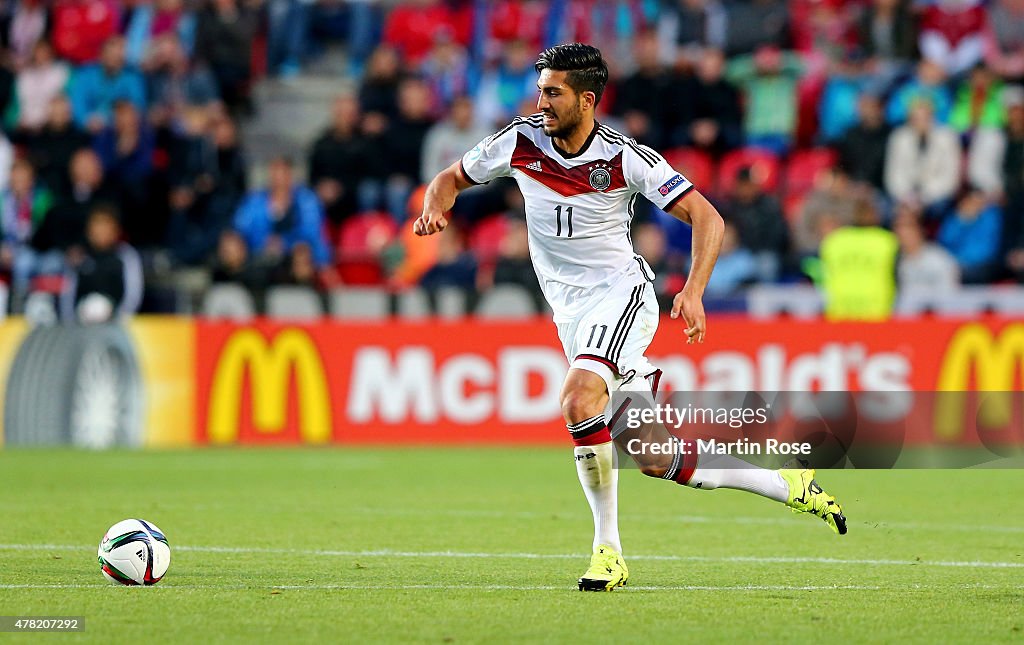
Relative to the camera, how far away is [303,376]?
52.3 ft

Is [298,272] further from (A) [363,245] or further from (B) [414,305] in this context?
(A) [363,245]

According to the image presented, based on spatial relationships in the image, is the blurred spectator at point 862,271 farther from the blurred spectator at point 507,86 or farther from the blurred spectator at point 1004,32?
the blurred spectator at point 507,86

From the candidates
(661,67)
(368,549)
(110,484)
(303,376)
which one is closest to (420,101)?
(661,67)

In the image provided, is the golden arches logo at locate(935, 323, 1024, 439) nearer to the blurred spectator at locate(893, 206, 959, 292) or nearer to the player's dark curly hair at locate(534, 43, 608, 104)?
the blurred spectator at locate(893, 206, 959, 292)

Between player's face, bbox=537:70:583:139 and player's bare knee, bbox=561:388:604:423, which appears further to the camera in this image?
player's face, bbox=537:70:583:139

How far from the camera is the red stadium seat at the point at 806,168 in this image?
63.4 feet

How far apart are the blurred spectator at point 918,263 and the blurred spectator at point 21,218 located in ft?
29.3

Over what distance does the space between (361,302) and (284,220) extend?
7.28ft

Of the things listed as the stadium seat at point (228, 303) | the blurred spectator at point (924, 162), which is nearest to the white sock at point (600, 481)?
the stadium seat at point (228, 303)

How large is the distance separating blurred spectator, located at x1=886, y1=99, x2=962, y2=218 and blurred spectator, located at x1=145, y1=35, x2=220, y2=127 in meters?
8.28

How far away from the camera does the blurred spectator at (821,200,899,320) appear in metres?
16.7

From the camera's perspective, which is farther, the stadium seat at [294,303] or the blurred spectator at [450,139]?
the blurred spectator at [450,139]

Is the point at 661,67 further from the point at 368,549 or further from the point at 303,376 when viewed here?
→ the point at 368,549

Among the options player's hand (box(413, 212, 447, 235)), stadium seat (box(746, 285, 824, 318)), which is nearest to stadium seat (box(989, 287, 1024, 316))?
stadium seat (box(746, 285, 824, 318))
